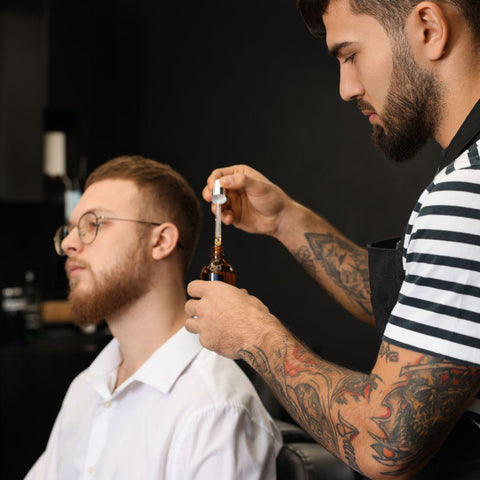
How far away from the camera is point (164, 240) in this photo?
72.6 inches

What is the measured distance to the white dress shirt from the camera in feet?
4.74

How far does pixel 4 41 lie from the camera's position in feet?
13.2

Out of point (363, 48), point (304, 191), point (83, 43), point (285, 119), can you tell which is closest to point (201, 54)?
point (285, 119)

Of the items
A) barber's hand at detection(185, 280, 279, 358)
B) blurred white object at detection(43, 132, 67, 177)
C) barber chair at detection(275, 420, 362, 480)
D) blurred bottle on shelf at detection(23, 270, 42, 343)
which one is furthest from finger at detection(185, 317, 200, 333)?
blurred white object at detection(43, 132, 67, 177)

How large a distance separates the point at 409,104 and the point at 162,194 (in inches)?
34.3

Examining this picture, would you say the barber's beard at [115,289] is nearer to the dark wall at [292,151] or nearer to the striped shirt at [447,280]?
the dark wall at [292,151]

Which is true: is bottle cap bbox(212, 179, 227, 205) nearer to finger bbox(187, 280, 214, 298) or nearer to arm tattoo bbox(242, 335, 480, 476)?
finger bbox(187, 280, 214, 298)

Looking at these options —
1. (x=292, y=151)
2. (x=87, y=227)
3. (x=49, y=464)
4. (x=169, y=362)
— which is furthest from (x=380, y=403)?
(x=292, y=151)

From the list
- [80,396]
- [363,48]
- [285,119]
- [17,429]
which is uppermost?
[363,48]

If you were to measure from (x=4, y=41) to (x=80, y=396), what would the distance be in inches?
114

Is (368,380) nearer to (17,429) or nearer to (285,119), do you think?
(285,119)

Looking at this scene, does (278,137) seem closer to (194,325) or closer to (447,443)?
(194,325)

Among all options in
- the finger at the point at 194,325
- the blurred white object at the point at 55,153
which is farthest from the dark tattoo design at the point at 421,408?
the blurred white object at the point at 55,153

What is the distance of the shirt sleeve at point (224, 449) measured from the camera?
1.41 m
